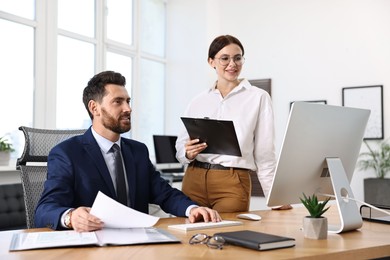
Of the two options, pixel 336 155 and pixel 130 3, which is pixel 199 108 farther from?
pixel 130 3

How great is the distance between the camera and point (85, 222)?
1.65m

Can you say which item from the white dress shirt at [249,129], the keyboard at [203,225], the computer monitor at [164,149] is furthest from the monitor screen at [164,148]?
the keyboard at [203,225]

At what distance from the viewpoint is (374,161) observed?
20.2 ft

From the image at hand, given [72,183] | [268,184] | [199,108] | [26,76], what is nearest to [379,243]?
[268,184]

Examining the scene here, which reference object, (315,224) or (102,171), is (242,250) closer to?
(315,224)

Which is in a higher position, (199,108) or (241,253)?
(199,108)

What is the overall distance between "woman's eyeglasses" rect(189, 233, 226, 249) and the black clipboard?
82 cm

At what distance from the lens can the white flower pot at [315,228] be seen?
5.47ft

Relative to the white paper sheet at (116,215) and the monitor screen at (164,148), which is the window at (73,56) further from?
the white paper sheet at (116,215)

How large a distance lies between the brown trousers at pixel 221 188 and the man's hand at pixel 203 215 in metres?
0.56

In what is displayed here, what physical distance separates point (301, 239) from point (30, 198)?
129 centimetres

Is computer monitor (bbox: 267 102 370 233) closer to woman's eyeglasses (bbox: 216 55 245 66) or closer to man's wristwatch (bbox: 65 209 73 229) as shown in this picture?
man's wristwatch (bbox: 65 209 73 229)

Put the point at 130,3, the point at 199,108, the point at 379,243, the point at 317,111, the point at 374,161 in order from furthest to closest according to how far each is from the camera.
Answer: the point at 130,3 < the point at 374,161 < the point at 199,108 < the point at 317,111 < the point at 379,243

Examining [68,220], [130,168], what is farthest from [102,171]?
[68,220]
